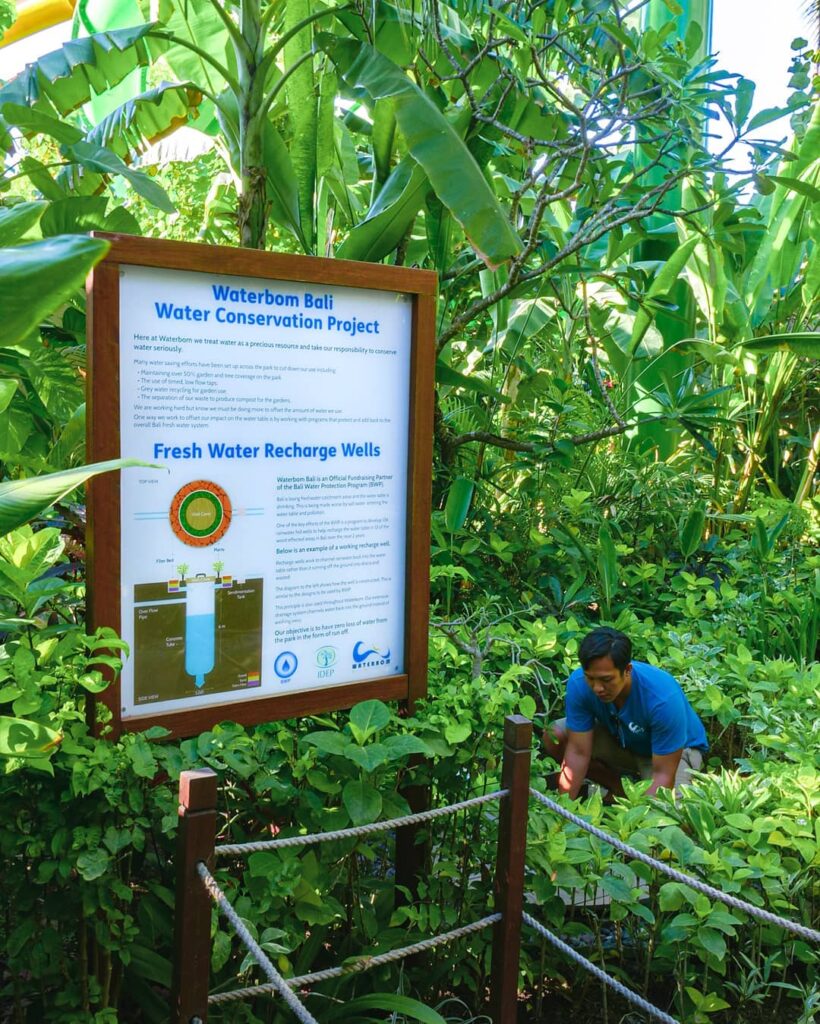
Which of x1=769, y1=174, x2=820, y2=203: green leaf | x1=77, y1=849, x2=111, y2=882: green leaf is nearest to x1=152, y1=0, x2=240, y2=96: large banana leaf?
x1=769, y1=174, x2=820, y2=203: green leaf

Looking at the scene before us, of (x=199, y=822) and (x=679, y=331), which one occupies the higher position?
(x=679, y=331)

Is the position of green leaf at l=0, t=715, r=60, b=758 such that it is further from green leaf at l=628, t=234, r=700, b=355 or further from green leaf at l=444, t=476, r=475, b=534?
green leaf at l=628, t=234, r=700, b=355

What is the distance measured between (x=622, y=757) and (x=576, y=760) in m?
0.26

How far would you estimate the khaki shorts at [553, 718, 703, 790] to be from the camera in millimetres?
3895

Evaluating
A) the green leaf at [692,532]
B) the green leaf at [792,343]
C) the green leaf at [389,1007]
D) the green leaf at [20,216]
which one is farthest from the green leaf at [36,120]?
the green leaf at [792,343]

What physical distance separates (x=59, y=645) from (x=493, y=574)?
2.90 metres

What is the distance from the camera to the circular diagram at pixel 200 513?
225 cm

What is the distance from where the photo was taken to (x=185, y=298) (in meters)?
2.23

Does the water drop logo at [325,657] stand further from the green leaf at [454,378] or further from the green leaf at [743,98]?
the green leaf at [743,98]

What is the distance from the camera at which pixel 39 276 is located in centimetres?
136

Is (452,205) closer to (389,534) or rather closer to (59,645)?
(389,534)

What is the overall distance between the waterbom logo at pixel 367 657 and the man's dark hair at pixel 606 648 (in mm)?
1093

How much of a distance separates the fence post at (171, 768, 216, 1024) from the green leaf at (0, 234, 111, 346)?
855mm

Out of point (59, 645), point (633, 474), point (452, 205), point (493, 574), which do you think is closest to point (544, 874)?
point (59, 645)
